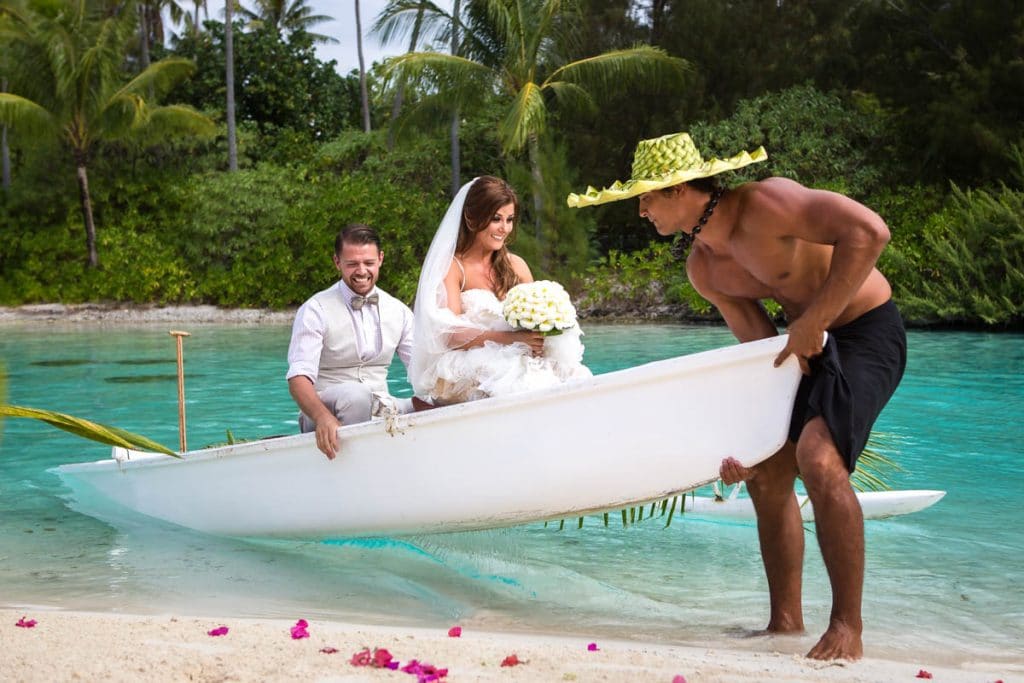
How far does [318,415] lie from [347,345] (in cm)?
71

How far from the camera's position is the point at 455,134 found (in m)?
22.2

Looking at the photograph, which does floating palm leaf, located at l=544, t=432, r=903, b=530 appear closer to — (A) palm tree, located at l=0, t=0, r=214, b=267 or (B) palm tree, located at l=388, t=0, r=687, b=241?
(B) palm tree, located at l=388, t=0, r=687, b=241

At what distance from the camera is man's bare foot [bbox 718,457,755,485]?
3.51 meters

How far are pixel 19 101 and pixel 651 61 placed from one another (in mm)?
12058

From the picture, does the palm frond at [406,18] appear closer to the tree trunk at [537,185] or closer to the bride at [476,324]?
the tree trunk at [537,185]

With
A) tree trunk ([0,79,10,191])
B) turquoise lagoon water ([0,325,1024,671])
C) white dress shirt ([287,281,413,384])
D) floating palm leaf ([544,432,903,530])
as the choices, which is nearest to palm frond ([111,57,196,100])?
tree trunk ([0,79,10,191])

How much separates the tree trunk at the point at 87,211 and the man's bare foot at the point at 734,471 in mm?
21718

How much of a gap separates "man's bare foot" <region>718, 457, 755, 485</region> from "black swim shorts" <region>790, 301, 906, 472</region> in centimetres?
19

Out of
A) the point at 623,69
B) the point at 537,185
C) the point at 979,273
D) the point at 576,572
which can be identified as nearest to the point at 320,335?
the point at 576,572

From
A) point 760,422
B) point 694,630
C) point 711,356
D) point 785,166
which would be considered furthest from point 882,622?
point 785,166

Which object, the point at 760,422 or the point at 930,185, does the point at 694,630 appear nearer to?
the point at 760,422

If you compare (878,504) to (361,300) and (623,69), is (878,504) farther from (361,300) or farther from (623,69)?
(623,69)

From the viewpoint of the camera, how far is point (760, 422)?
3438 mm

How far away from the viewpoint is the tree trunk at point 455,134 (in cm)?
2048
